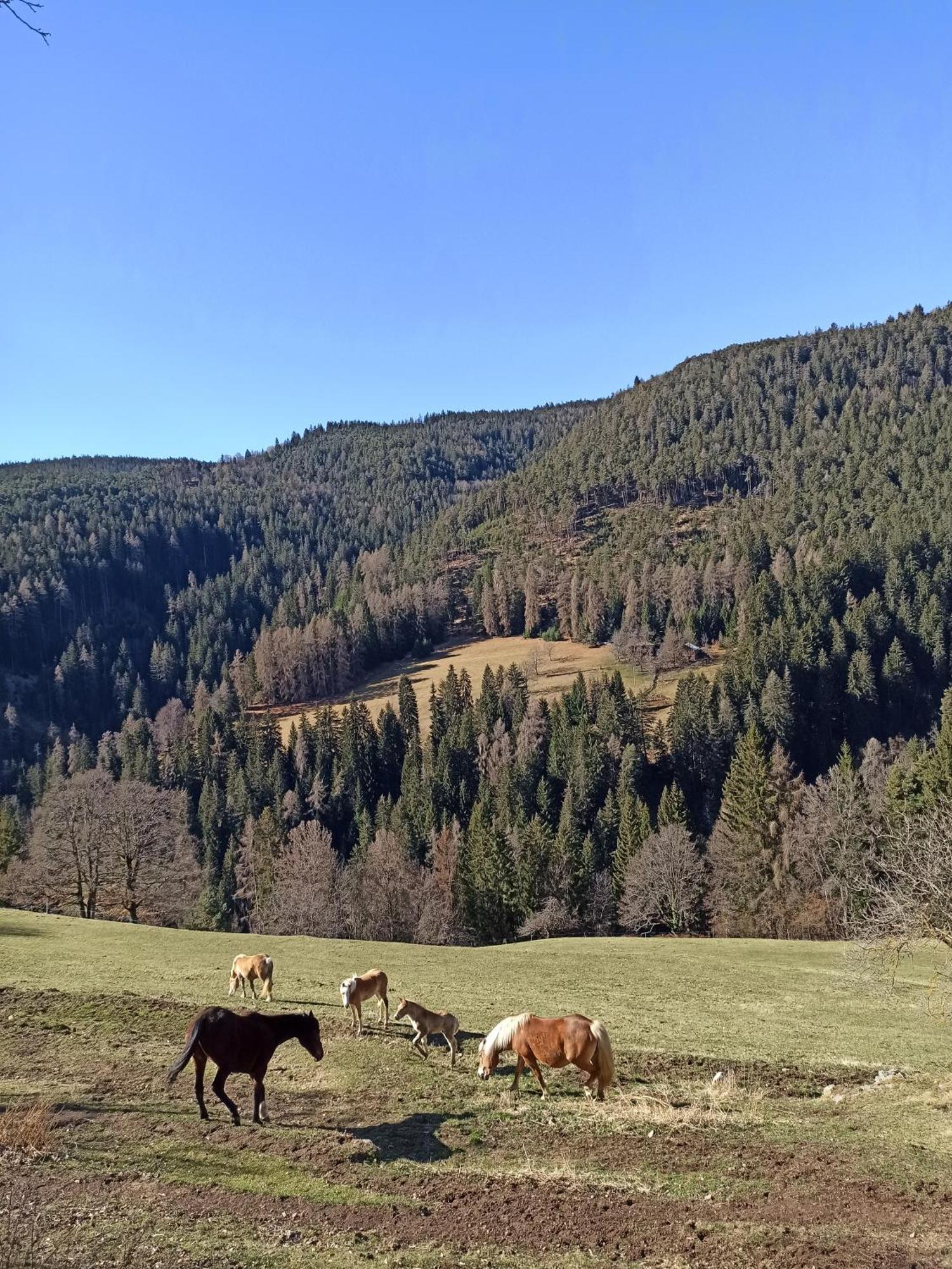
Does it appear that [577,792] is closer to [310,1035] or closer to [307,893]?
[307,893]

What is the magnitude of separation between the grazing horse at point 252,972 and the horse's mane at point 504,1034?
32.4 ft

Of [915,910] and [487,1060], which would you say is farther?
[915,910]

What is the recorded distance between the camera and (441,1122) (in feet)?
51.5

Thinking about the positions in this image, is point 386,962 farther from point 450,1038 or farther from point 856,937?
point 856,937

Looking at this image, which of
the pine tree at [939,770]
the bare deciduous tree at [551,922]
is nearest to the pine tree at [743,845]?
the bare deciduous tree at [551,922]

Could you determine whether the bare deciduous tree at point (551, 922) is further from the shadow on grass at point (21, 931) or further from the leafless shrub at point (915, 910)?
the leafless shrub at point (915, 910)

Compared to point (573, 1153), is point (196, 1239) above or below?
above

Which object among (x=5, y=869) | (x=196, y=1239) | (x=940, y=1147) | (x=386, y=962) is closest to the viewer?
(x=196, y=1239)

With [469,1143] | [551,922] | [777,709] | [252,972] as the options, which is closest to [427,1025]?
[469,1143]

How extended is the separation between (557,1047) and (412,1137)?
3.78 meters

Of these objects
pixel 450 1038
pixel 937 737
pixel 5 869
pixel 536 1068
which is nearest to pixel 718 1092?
pixel 536 1068

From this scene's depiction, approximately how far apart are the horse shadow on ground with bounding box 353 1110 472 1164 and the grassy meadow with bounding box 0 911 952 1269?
0.05 m

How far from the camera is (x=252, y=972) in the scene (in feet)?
84.2

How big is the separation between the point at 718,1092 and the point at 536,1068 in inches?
168
